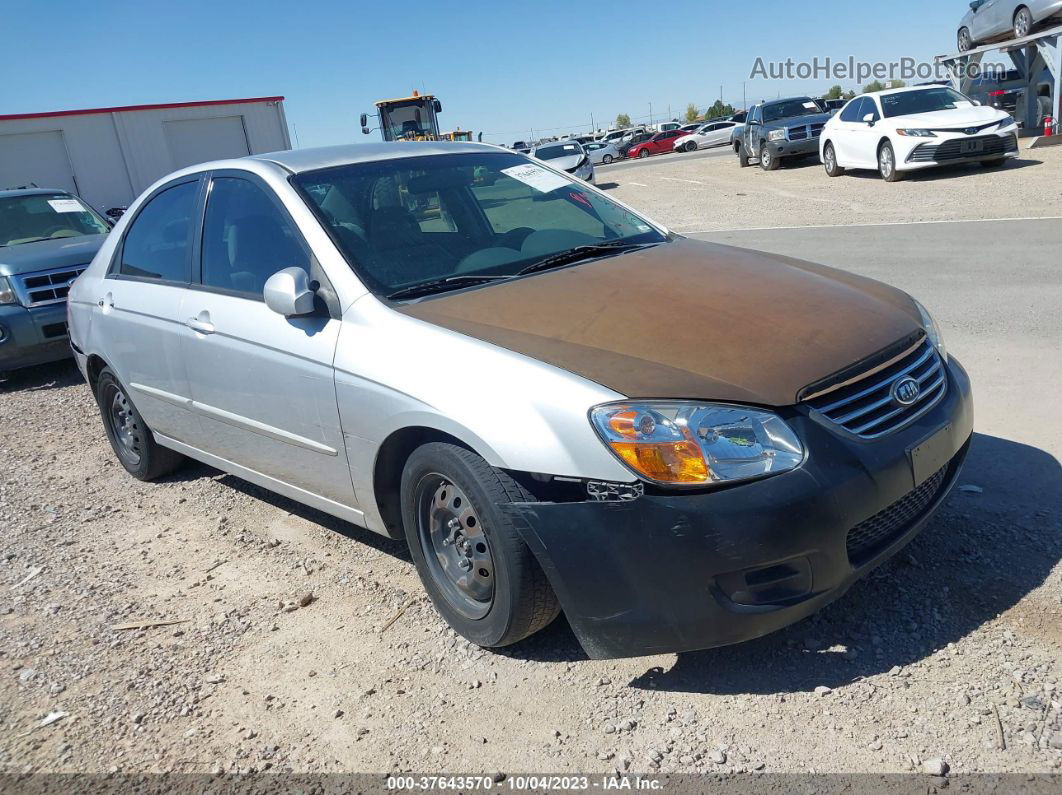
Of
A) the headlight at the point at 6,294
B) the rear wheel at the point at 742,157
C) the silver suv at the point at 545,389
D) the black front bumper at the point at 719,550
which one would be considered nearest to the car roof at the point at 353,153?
the silver suv at the point at 545,389

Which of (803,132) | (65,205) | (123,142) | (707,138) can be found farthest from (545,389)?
(707,138)

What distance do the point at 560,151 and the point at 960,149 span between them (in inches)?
431

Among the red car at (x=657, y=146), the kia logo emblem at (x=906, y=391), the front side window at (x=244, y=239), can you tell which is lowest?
the red car at (x=657, y=146)

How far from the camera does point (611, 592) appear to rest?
2.79 metres

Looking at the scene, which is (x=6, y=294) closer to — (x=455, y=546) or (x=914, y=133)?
(x=455, y=546)

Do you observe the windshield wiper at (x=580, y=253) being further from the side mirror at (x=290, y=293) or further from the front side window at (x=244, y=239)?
the front side window at (x=244, y=239)

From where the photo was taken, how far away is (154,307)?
4676 millimetres

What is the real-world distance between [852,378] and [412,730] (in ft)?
5.96

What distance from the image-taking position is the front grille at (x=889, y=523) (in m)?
2.91

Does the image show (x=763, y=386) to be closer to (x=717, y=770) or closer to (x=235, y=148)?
(x=717, y=770)

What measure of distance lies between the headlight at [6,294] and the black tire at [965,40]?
22.6 meters

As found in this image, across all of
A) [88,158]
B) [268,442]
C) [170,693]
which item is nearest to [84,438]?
[268,442]

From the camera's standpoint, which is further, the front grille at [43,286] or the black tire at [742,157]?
the black tire at [742,157]

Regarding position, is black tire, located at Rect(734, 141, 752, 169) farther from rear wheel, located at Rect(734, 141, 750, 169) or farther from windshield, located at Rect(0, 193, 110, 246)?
→ windshield, located at Rect(0, 193, 110, 246)
